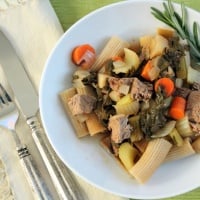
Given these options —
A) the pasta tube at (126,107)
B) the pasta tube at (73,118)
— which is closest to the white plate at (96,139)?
the pasta tube at (73,118)

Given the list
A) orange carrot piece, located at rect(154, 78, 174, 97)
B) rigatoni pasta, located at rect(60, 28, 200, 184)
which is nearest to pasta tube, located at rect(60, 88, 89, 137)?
rigatoni pasta, located at rect(60, 28, 200, 184)

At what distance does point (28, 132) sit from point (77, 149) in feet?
0.56

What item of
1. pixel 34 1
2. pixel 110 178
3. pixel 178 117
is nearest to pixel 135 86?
pixel 178 117

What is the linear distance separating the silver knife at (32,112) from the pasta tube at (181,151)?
261 mm

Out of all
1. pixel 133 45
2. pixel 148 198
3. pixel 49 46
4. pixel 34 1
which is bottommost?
pixel 148 198

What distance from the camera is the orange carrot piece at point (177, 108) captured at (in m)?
1.13

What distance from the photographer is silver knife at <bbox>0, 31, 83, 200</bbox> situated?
3.88 ft

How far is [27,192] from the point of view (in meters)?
1.22

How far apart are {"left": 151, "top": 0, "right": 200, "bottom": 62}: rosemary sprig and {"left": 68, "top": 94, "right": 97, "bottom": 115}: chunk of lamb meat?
28 centimetres

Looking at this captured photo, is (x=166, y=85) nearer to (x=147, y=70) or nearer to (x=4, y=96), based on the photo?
(x=147, y=70)

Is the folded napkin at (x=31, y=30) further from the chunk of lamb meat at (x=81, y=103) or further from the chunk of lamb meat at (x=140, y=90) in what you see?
the chunk of lamb meat at (x=140, y=90)

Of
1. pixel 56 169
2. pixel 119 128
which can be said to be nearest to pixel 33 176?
pixel 56 169

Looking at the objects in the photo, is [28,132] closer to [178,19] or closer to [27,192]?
[27,192]

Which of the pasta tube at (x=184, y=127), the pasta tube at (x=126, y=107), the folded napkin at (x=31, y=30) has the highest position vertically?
the folded napkin at (x=31, y=30)
